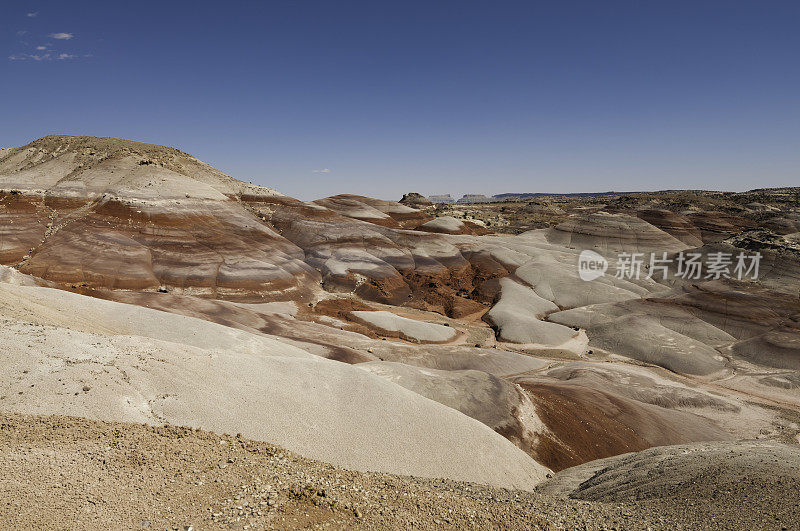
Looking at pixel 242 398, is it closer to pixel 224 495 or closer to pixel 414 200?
pixel 224 495

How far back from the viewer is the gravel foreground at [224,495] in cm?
608

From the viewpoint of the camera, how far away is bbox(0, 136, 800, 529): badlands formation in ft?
25.8

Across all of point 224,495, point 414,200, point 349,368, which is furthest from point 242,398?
point 414,200

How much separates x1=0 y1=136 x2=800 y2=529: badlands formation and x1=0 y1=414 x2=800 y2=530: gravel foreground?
0.18ft

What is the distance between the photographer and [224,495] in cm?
699

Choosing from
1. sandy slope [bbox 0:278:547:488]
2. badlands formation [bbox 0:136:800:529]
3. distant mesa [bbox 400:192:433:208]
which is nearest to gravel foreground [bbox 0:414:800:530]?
badlands formation [bbox 0:136:800:529]

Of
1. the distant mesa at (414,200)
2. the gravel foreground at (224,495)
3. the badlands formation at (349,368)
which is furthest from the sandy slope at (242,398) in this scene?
the distant mesa at (414,200)

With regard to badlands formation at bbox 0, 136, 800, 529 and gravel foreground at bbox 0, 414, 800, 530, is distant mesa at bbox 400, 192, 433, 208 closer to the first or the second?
badlands formation at bbox 0, 136, 800, 529

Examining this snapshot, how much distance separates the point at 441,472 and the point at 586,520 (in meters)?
4.75

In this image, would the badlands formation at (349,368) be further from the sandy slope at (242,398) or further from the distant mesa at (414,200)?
the distant mesa at (414,200)

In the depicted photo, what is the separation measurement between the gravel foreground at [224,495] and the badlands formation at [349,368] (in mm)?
56

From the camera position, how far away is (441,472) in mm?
11961

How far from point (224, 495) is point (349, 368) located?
977 cm

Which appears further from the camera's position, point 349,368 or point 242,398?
point 349,368
